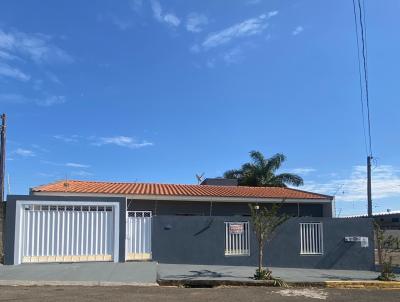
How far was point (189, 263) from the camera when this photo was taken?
18.4m

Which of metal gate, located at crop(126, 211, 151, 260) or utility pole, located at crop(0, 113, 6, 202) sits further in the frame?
utility pole, located at crop(0, 113, 6, 202)

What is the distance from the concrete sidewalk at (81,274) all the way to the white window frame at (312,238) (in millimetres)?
5764

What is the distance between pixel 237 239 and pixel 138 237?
3531 millimetres

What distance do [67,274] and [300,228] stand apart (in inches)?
348

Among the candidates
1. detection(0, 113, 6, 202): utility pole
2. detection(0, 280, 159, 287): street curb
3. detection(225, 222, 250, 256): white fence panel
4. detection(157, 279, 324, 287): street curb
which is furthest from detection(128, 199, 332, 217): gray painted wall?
detection(0, 280, 159, 287): street curb

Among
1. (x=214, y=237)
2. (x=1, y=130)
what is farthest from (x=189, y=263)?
(x=1, y=130)

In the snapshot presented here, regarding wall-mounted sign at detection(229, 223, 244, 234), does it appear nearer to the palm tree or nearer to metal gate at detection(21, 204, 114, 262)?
metal gate at detection(21, 204, 114, 262)

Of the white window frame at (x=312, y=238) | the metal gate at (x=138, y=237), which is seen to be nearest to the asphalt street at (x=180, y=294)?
the metal gate at (x=138, y=237)

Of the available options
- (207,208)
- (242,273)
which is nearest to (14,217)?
(242,273)

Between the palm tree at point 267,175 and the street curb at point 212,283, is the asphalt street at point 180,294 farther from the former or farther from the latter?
the palm tree at point 267,175

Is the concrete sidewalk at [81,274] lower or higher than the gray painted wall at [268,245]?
lower

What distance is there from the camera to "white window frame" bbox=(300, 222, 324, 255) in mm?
19562

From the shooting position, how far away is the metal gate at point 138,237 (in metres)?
18.1

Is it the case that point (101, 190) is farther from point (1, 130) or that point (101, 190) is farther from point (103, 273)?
point (103, 273)
